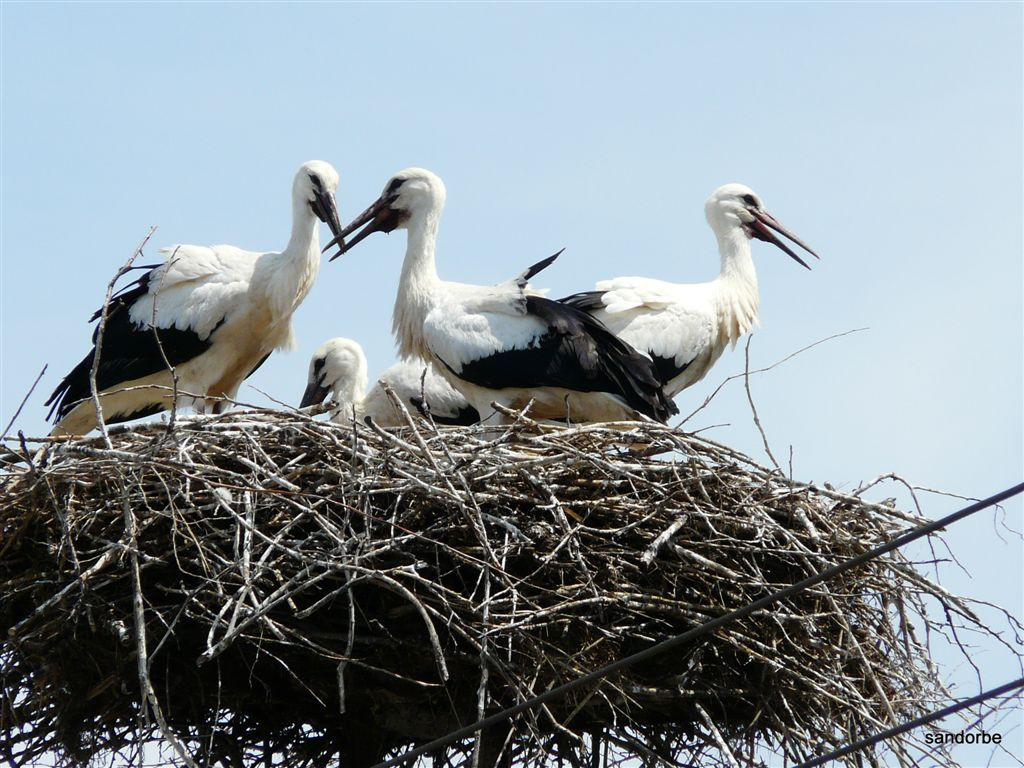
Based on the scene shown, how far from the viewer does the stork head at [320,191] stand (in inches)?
310

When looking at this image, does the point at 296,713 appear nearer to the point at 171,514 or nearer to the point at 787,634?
the point at 171,514

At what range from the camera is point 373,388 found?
27.9 ft

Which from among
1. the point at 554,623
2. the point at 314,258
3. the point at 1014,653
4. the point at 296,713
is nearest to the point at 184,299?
the point at 314,258

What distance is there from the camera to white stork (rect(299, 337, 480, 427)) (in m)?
8.31

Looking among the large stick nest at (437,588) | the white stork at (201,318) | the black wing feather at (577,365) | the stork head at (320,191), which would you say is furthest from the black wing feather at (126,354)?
the large stick nest at (437,588)

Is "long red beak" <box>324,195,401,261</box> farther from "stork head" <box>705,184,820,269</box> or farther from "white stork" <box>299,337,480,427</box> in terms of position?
"stork head" <box>705,184,820,269</box>

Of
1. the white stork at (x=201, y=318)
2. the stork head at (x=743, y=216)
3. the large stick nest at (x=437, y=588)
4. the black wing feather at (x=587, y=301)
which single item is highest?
the stork head at (x=743, y=216)

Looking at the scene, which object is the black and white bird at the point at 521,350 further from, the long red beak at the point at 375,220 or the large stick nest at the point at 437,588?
the large stick nest at the point at 437,588

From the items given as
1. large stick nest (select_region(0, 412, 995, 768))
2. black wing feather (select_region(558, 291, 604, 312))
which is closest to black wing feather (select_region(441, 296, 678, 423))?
black wing feather (select_region(558, 291, 604, 312))

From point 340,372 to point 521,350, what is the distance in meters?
1.68

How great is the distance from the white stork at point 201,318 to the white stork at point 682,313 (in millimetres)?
1245

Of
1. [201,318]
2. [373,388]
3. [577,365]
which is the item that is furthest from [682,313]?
[201,318]

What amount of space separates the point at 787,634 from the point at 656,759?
0.58 metres

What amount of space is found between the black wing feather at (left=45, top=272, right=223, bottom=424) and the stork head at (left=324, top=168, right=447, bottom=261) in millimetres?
768
